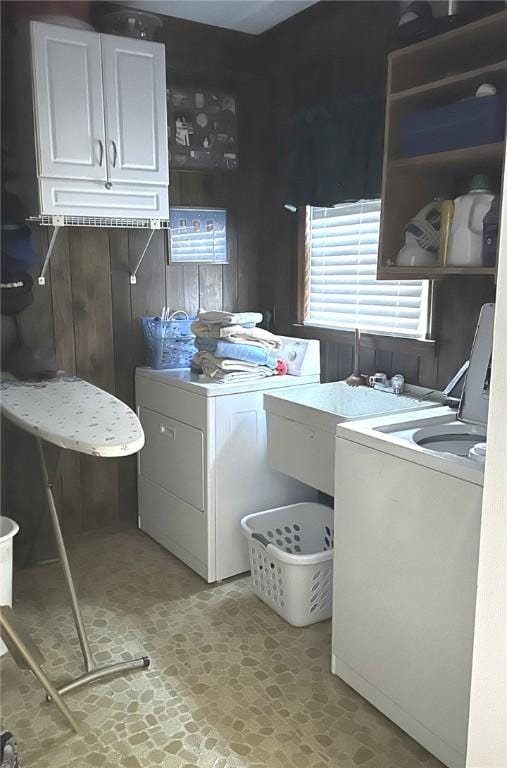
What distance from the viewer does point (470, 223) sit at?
6.63ft

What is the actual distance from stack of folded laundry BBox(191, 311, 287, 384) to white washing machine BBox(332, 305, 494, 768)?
2.77 ft

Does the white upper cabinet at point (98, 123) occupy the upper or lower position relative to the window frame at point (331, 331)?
upper

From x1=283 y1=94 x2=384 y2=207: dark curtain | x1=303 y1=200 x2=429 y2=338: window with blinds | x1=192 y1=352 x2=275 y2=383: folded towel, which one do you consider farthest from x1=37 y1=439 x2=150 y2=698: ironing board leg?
x1=283 y1=94 x2=384 y2=207: dark curtain

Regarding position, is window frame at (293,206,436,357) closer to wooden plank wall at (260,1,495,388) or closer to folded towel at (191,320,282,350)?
wooden plank wall at (260,1,495,388)

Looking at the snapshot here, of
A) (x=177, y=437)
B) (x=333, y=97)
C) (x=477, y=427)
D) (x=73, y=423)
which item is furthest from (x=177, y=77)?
(x=477, y=427)

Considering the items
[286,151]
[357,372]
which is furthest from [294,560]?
[286,151]

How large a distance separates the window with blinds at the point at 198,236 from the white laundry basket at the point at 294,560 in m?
1.33

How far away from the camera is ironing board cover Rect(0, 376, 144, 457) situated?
1768 millimetres

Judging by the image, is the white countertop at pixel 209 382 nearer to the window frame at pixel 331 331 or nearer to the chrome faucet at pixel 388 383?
the window frame at pixel 331 331

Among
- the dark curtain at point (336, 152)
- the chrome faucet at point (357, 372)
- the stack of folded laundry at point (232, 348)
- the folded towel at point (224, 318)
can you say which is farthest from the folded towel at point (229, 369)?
the dark curtain at point (336, 152)

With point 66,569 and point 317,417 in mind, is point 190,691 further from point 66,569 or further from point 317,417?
point 317,417

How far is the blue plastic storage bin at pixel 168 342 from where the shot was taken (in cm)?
304

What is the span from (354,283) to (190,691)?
1806mm

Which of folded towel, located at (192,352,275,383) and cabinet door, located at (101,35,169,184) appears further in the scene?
folded towel, located at (192,352,275,383)
